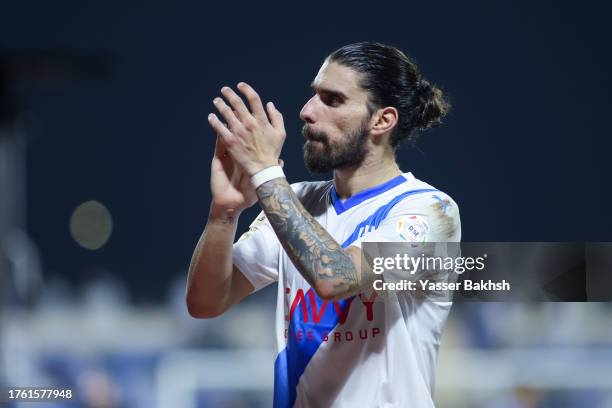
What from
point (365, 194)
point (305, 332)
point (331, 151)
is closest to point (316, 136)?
point (331, 151)

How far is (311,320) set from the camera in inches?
61.6

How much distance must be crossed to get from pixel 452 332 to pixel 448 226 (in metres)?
1.49

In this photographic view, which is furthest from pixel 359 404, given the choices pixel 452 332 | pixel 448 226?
pixel 452 332

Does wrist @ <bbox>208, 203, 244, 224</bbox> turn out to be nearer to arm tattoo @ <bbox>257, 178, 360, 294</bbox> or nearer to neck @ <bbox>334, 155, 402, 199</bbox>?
arm tattoo @ <bbox>257, 178, 360, 294</bbox>

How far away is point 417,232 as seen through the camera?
1.51 metres

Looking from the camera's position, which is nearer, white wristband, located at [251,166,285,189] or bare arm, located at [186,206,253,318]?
white wristband, located at [251,166,285,189]

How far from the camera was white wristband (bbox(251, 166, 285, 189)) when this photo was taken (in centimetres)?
146

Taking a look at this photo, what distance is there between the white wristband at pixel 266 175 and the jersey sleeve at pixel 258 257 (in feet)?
0.84

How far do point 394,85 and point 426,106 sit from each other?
12 cm

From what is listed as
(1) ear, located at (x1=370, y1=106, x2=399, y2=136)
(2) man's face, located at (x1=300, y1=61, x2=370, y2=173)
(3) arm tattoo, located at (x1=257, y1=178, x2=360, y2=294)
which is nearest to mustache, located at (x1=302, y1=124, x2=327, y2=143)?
(2) man's face, located at (x1=300, y1=61, x2=370, y2=173)

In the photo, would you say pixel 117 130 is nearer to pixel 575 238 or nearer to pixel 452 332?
pixel 452 332

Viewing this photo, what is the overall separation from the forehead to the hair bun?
163 mm

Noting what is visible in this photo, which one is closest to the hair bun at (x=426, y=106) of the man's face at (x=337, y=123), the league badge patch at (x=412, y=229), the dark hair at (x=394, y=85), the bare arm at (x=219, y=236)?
the dark hair at (x=394, y=85)

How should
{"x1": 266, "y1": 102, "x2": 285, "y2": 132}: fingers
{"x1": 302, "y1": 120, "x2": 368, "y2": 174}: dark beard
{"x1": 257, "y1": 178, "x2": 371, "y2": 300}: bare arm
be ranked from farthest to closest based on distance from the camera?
{"x1": 302, "y1": 120, "x2": 368, "y2": 174}: dark beard
{"x1": 266, "y1": 102, "x2": 285, "y2": 132}: fingers
{"x1": 257, "y1": 178, "x2": 371, "y2": 300}: bare arm
